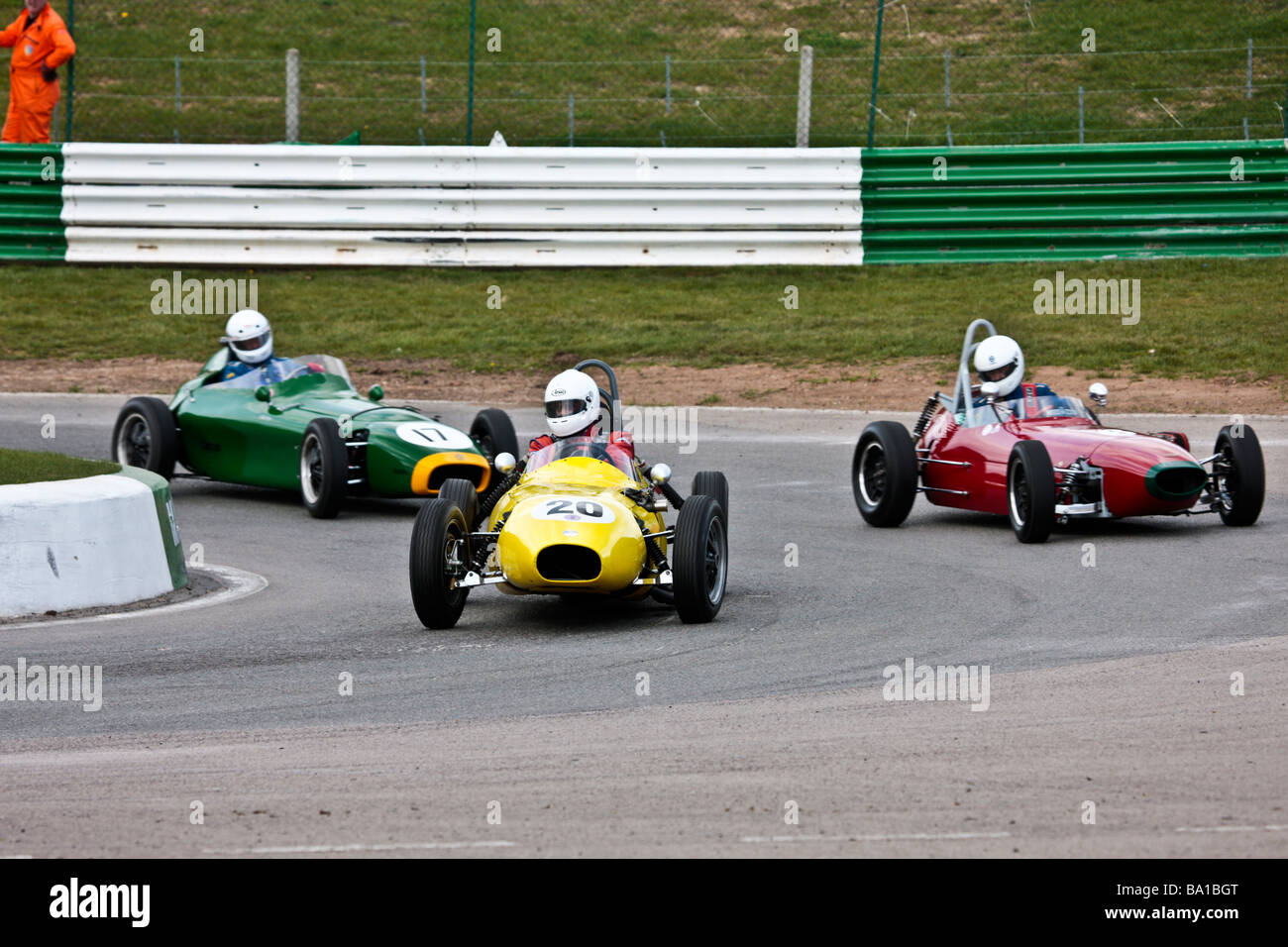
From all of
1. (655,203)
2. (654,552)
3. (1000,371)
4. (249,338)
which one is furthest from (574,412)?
(655,203)

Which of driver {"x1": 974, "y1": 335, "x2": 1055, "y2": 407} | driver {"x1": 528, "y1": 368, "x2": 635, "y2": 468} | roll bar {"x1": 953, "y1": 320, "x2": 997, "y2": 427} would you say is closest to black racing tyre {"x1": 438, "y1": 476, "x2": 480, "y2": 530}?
driver {"x1": 528, "y1": 368, "x2": 635, "y2": 468}

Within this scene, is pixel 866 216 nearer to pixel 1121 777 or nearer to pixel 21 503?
pixel 21 503


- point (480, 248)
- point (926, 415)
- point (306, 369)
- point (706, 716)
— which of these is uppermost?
point (480, 248)

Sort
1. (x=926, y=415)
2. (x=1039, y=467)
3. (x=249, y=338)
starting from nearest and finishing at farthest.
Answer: (x=1039, y=467) < (x=926, y=415) < (x=249, y=338)

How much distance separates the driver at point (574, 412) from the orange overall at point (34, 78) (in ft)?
41.7

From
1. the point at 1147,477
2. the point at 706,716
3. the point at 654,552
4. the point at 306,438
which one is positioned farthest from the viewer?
the point at 306,438

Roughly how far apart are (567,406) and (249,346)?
4804 mm

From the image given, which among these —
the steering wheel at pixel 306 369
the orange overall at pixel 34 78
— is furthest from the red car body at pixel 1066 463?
the orange overall at pixel 34 78

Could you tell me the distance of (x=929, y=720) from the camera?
22.0 feet

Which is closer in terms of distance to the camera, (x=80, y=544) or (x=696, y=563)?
(x=696, y=563)

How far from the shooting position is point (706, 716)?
686 centimetres

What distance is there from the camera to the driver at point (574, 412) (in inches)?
388

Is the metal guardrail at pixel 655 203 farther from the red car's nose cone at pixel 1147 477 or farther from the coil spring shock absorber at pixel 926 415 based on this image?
the red car's nose cone at pixel 1147 477

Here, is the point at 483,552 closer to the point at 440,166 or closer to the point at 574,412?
the point at 574,412
